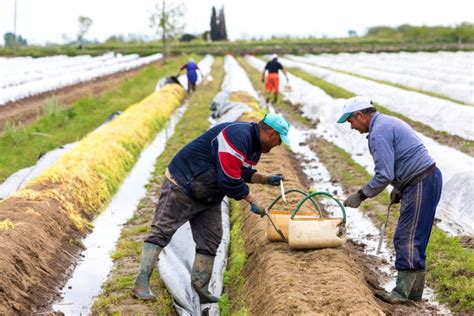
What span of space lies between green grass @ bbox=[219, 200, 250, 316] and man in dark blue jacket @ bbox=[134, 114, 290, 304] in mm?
188

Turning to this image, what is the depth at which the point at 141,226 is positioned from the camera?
26.9ft

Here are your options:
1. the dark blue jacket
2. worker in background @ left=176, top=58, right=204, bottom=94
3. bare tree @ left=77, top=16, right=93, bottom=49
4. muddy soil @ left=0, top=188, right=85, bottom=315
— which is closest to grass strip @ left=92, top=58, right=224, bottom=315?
muddy soil @ left=0, top=188, right=85, bottom=315

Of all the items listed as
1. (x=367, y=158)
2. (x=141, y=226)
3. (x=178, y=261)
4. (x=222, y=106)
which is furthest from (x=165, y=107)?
(x=178, y=261)

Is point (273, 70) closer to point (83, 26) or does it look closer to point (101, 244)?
point (101, 244)

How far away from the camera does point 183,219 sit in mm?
5340

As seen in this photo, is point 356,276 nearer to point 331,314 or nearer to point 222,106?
point 331,314

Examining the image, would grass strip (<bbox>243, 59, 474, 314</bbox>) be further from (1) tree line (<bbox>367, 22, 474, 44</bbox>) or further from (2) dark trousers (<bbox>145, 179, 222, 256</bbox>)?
(1) tree line (<bbox>367, 22, 474, 44</bbox>)

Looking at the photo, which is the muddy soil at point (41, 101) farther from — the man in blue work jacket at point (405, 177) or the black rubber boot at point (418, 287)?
the black rubber boot at point (418, 287)

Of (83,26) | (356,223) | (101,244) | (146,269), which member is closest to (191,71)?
(356,223)

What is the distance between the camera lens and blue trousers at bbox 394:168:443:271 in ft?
16.8

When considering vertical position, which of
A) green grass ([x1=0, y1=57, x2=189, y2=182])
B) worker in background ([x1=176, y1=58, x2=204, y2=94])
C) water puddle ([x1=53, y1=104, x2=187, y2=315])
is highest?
worker in background ([x1=176, y1=58, x2=204, y2=94])

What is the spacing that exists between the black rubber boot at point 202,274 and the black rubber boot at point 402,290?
153 cm

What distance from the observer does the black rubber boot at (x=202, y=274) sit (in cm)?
553

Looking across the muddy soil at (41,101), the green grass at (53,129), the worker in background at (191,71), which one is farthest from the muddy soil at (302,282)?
the worker in background at (191,71)
